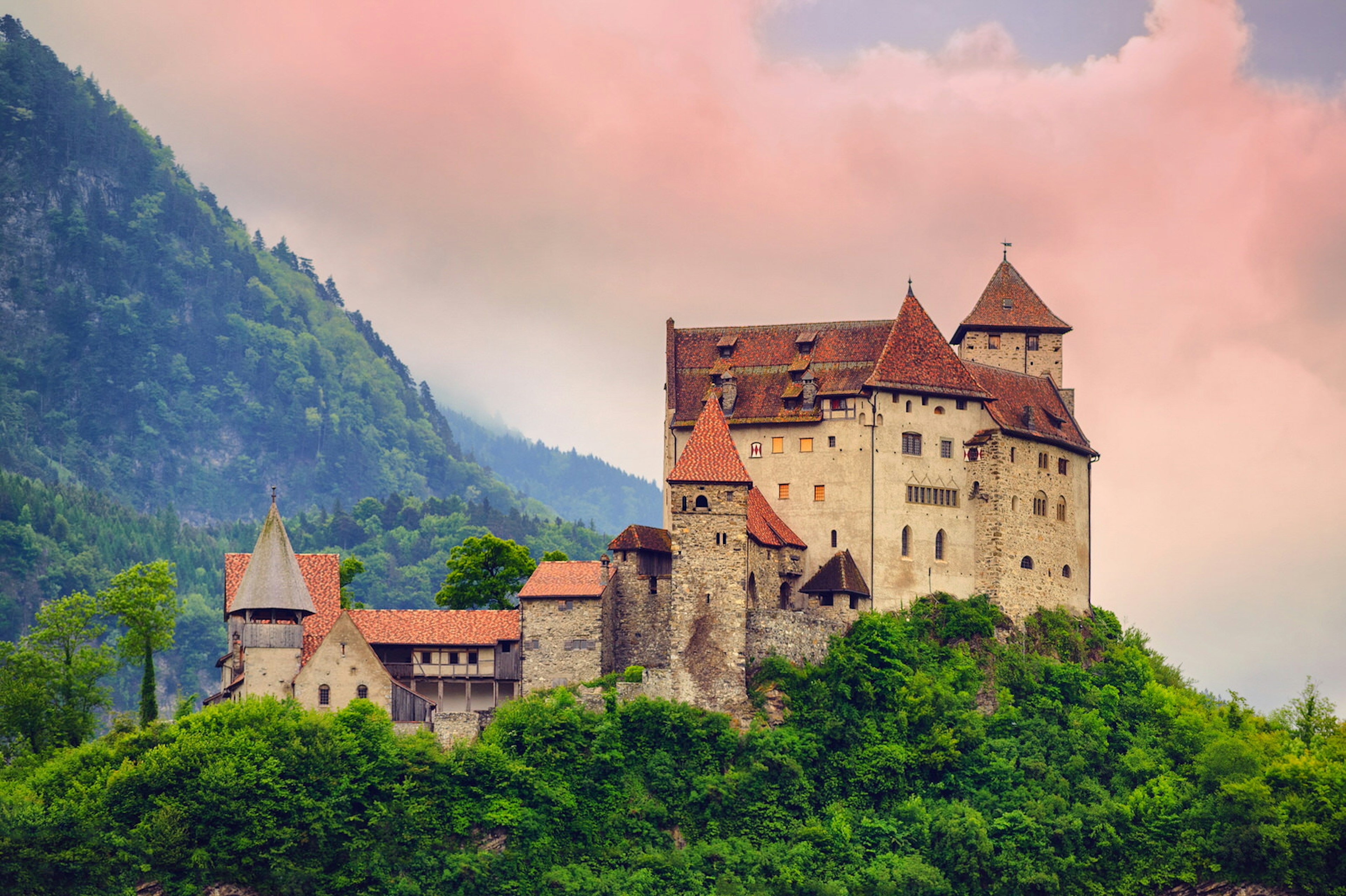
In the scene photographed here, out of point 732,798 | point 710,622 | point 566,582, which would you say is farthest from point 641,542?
point 732,798

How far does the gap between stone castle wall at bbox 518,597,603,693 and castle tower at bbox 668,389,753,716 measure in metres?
3.49

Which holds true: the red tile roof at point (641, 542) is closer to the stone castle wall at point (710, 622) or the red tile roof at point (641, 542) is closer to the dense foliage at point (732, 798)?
the stone castle wall at point (710, 622)

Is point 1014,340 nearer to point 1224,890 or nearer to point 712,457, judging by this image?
point 712,457

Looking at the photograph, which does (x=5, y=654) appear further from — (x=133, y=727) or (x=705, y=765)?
(x=705, y=765)

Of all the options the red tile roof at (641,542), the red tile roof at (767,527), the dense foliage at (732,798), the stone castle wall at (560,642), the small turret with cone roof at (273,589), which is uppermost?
the red tile roof at (767,527)

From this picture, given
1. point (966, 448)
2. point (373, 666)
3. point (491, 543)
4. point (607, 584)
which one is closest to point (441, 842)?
point (373, 666)

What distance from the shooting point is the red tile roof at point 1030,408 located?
96625 millimetres

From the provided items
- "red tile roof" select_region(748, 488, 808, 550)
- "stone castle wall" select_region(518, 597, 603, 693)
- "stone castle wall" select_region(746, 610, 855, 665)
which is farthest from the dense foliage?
Result: "red tile roof" select_region(748, 488, 808, 550)

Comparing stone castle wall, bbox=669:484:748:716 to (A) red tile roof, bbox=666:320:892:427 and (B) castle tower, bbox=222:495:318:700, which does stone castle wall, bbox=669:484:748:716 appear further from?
(B) castle tower, bbox=222:495:318:700

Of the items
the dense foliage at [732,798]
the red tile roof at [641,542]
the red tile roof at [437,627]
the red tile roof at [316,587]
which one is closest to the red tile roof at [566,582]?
the red tile roof at [641,542]

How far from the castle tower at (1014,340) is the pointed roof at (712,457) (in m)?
19.4

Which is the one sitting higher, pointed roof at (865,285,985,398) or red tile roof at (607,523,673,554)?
pointed roof at (865,285,985,398)

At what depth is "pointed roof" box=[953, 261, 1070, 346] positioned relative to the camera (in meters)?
103

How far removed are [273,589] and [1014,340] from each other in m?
42.9
